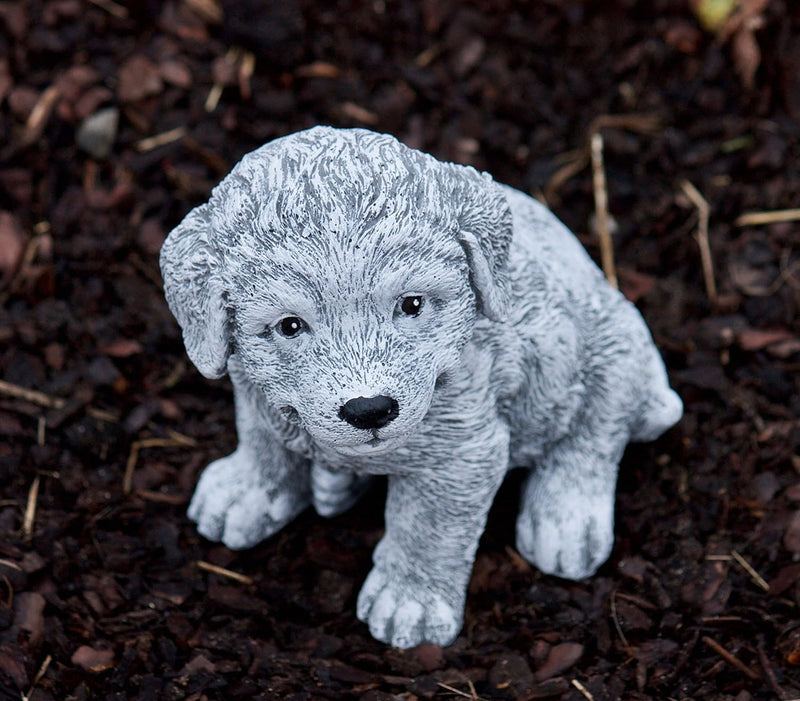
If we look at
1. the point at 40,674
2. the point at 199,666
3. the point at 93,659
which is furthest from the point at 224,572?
the point at 40,674

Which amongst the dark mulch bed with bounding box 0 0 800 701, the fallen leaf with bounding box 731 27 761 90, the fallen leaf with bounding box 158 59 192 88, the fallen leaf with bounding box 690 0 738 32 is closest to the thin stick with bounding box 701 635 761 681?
the dark mulch bed with bounding box 0 0 800 701

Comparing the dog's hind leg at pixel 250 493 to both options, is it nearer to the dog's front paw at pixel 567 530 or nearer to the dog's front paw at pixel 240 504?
the dog's front paw at pixel 240 504

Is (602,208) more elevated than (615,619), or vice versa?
(602,208)

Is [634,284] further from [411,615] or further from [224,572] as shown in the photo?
[224,572]

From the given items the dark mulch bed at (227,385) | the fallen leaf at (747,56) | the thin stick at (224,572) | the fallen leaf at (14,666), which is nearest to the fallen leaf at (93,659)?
the dark mulch bed at (227,385)

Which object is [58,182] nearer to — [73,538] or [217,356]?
[73,538]

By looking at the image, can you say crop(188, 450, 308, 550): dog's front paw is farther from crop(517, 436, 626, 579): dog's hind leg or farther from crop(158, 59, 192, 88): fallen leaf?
crop(158, 59, 192, 88): fallen leaf
